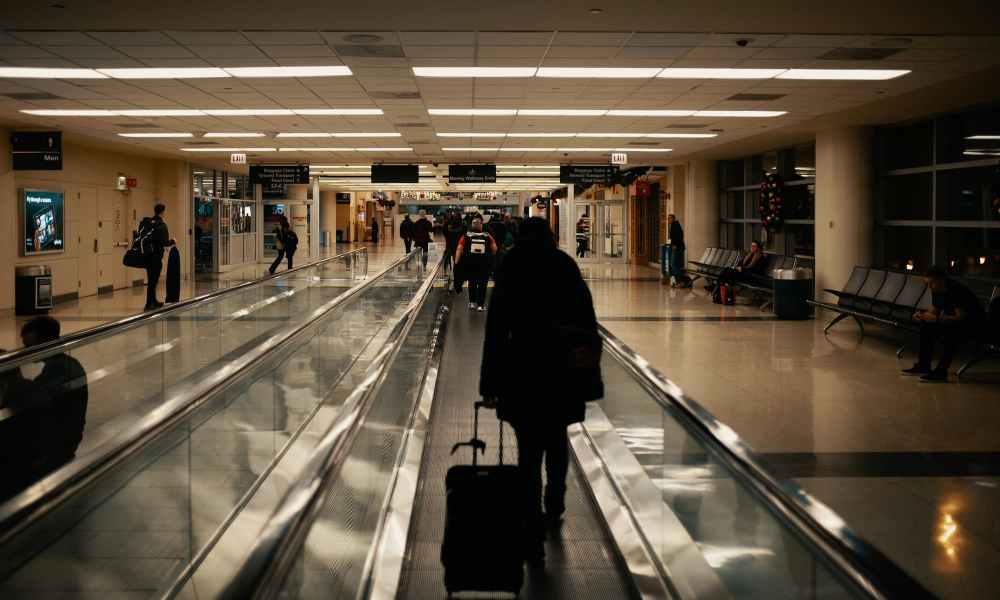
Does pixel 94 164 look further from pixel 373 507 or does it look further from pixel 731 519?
pixel 731 519

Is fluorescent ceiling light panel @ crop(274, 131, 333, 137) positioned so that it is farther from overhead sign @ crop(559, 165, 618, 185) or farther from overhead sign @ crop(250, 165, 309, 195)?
overhead sign @ crop(559, 165, 618, 185)

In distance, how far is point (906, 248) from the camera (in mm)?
15750

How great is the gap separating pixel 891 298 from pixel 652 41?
21.0 feet

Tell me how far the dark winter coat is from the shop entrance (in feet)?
93.2

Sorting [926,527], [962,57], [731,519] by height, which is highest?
[962,57]

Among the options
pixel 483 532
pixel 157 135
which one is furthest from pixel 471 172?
pixel 483 532

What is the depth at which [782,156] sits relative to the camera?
2147cm

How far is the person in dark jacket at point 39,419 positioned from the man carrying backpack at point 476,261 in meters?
10.7

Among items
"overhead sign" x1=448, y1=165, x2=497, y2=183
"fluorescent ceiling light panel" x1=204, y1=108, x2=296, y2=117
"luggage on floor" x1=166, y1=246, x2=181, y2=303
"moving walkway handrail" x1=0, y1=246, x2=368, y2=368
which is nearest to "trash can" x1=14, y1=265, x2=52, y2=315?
"luggage on floor" x1=166, y1=246, x2=181, y2=303

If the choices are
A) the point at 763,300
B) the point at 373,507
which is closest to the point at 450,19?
the point at 373,507

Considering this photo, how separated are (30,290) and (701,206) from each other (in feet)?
54.8

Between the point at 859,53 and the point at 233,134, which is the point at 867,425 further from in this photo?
the point at 233,134

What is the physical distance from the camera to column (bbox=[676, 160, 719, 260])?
1005 inches

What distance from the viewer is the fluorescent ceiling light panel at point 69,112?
14648mm
